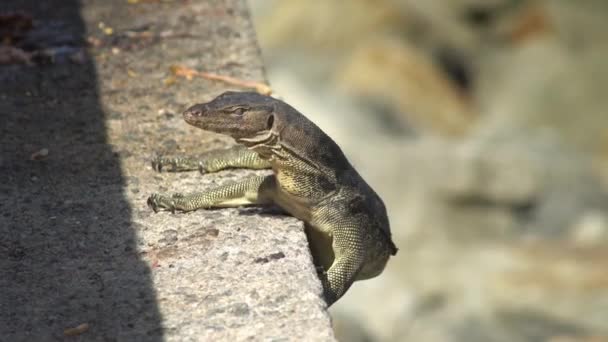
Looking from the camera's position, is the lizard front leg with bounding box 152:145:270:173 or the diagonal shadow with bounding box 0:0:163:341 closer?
the diagonal shadow with bounding box 0:0:163:341

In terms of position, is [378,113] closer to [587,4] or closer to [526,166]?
[526,166]

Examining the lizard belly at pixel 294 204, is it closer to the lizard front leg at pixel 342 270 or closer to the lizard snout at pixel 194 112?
the lizard front leg at pixel 342 270

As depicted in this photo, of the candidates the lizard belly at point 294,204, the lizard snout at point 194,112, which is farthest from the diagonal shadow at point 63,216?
the lizard belly at point 294,204

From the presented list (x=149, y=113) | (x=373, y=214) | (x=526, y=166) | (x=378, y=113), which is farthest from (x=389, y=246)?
(x=378, y=113)

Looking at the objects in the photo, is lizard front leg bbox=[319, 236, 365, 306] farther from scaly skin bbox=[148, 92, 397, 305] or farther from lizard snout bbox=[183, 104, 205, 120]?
lizard snout bbox=[183, 104, 205, 120]

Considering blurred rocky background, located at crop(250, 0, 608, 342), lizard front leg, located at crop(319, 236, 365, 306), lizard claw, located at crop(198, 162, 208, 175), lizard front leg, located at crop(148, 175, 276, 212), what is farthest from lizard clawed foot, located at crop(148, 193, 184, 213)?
blurred rocky background, located at crop(250, 0, 608, 342)
